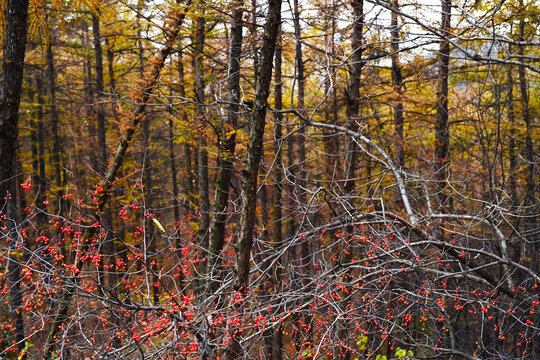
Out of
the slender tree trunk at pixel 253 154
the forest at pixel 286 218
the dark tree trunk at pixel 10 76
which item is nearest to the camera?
the forest at pixel 286 218

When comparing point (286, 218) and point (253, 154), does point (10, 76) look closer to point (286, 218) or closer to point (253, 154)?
point (253, 154)

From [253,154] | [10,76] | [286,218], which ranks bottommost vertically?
[286,218]

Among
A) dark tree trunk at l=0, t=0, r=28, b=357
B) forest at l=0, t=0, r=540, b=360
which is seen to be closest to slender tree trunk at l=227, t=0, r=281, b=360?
forest at l=0, t=0, r=540, b=360

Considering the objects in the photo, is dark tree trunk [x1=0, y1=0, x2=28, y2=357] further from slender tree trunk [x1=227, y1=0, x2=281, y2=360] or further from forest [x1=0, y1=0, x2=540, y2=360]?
slender tree trunk [x1=227, y1=0, x2=281, y2=360]

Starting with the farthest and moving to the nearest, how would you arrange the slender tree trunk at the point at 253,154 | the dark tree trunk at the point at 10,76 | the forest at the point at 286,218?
the dark tree trunk at the point at 10,76 < the slender tree trunk at the point at 253,154 < the forest at the point at 286,218

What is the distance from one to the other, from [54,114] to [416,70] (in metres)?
12.2

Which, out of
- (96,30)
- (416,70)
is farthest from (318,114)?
(96,30)

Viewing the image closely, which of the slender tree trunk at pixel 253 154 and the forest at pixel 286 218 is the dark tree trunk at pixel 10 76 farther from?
the slender tree trunk at pixel 253 154

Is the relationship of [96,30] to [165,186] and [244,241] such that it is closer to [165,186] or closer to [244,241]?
[244,241]

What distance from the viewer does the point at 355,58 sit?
720 centimetres

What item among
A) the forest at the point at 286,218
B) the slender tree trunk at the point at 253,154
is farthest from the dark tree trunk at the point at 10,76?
the slender tree trunk at the point at 253,154

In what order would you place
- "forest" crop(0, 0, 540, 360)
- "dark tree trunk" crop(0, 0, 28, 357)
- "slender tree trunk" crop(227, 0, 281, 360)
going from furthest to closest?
"dark tree trunk" crop(0, 0, 28, 357)
"slender tree trunk" crop(227, 0, 281, 360)
"forest" crop(0, 0, 540, 360)

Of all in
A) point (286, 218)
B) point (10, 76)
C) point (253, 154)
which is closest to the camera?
A: point (253, 154)

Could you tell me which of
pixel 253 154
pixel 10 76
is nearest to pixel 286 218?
pixel 253 154
